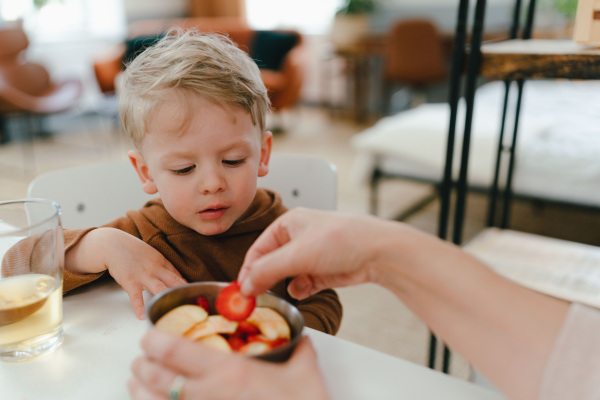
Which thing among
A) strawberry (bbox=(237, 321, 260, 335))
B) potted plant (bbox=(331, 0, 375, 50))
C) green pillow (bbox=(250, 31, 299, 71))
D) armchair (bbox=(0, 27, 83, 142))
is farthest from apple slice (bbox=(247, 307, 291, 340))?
potted plant (bbox=(331, 0, 375, 50))

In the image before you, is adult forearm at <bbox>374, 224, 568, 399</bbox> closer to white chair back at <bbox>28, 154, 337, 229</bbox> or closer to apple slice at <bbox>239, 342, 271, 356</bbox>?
apple slice at <bbox>239, 342, 271, 356</bbox>

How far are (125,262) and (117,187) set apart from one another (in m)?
0.40

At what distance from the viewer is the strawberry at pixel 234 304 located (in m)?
0.45

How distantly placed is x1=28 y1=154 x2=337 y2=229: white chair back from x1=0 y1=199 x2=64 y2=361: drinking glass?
0.42 metres

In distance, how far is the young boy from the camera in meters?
0.70

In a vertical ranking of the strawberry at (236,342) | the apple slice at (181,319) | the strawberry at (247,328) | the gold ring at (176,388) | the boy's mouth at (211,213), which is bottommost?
the boy's mouth at (211,213)

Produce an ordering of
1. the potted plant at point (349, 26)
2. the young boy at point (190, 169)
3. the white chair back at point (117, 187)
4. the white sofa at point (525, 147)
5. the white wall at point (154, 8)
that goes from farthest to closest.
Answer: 1. the white wall at point (154, 8)
2. the potted plant at point (349, 26)
3. the white sofa at point (525, 147)
4. the white chair back at point (117, 187)
5. the young boy at point (190, 169)

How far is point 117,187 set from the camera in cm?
101

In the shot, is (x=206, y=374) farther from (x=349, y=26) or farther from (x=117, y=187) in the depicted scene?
(x=349, y=26)

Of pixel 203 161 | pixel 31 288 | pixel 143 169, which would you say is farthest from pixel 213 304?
pixel 143 169

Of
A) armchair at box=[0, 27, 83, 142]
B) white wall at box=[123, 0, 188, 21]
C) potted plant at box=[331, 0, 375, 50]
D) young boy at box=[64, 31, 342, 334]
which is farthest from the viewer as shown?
white wall at box=[123, 0, 188, 21]

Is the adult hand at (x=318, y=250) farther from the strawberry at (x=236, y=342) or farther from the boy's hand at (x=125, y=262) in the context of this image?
the boy's hand at (x=125, y=262)

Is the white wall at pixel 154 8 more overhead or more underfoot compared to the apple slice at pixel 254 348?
more overhead

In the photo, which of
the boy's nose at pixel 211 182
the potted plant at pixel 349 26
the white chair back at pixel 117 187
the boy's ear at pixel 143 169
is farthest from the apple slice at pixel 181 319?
the potted plant at pixel 349 26
